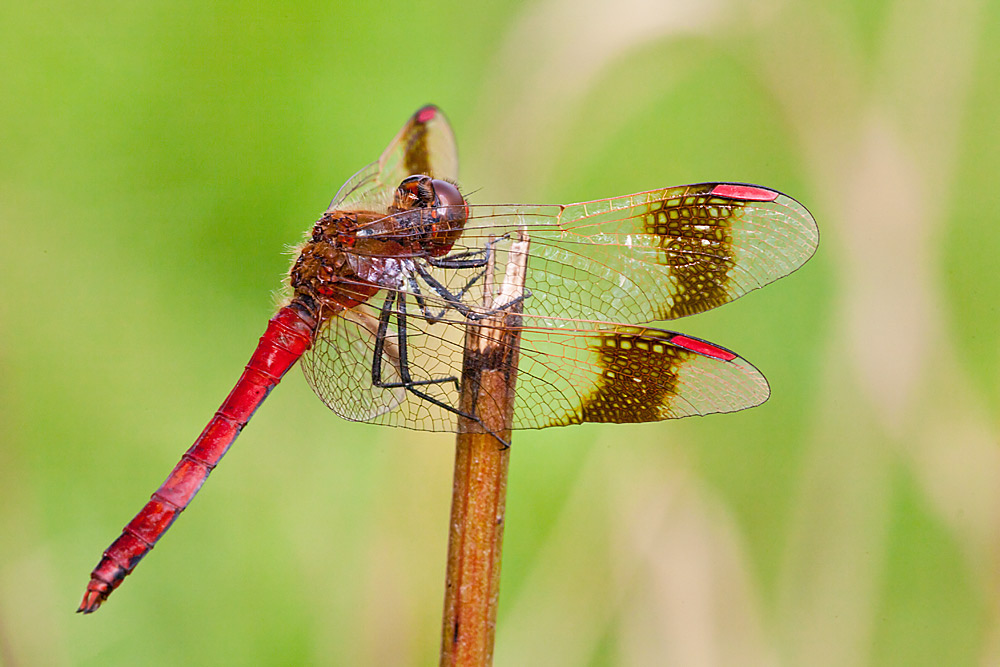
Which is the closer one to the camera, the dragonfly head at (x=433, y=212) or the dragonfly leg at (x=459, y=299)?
the dragonfly leg at (x=459, y=299)

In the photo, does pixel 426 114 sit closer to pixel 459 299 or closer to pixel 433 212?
pixel 433 212

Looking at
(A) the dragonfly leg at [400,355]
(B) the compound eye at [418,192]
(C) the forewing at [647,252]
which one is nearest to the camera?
(C) the forewing at [647,252]

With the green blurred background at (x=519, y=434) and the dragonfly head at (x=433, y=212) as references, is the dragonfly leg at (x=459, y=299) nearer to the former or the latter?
the dragonfly head at (x=433, y=212)

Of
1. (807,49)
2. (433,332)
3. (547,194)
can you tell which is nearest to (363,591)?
(433,332)

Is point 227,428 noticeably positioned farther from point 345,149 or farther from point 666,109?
point 666,109

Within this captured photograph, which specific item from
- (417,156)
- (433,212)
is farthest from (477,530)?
(417,156)

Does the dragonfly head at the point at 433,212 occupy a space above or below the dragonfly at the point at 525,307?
above

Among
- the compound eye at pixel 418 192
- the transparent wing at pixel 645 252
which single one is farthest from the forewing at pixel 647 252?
the compound eye at pixel 418 192

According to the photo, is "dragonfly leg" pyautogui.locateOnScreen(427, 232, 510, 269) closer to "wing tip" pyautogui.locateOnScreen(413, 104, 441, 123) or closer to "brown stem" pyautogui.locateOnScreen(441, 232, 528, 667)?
"brown stem" pyautogui.locateOnScreen(441, 232, 528, 667)
